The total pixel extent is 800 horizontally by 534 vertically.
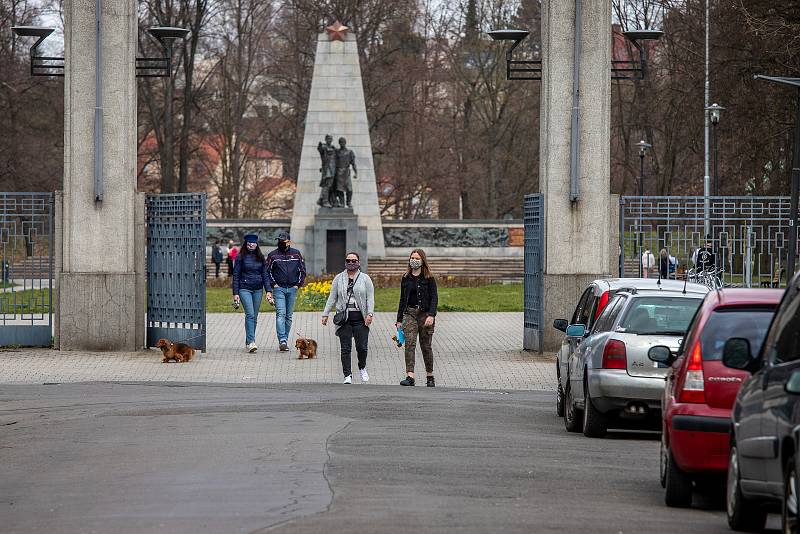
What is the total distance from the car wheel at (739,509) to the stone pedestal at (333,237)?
4535 cm

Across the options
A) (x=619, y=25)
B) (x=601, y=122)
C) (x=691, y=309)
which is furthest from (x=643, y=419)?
(x=619, y=25)

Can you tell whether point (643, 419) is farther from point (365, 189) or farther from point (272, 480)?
point (365, 189)

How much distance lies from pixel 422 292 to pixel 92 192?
22.6 feet

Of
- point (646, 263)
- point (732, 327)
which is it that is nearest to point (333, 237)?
point (646, 263)

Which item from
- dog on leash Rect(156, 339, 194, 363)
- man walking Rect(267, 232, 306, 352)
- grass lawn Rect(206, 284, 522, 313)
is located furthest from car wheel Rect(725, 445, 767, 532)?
grass lawn Rect(206, 284, 522, 313)

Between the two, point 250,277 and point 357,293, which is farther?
point 250,277

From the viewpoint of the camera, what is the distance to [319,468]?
1097cm

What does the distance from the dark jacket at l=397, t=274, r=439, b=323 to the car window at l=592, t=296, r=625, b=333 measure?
4.88m

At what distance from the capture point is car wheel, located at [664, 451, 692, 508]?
31.6ft

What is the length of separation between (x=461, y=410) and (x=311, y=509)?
695 centimetres

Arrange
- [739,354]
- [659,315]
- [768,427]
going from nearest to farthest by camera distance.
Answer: [768,427]
[739,354]
[659,315]

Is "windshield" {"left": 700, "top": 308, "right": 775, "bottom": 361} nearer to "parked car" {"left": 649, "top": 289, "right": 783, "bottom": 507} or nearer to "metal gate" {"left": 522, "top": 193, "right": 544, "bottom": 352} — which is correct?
"parked car" {"left": 649, "top": 289, "right": 783, "bottom": 507}

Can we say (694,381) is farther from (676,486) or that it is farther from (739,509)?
(739,509)

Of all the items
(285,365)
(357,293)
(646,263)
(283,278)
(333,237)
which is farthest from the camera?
(333,237)
